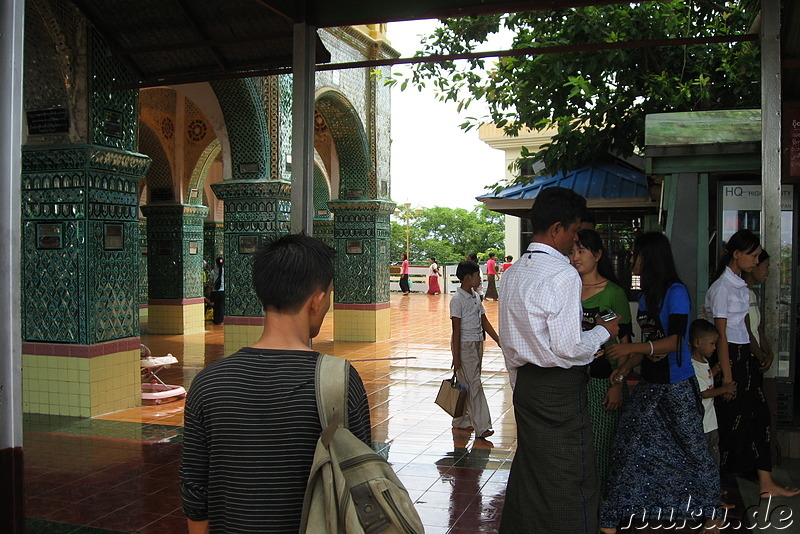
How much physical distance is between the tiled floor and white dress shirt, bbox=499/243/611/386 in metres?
1.68

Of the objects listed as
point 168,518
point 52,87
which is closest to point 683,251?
point 168,518

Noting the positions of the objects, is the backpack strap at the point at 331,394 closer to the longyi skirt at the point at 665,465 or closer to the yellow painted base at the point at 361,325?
the longyi skirt at the point at 665,465

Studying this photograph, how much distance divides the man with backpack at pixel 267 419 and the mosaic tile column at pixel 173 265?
42.2ft

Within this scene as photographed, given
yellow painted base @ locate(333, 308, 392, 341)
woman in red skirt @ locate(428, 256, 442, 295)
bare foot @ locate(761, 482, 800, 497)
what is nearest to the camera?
bare foot @ locate(761, 482, 800, 497)

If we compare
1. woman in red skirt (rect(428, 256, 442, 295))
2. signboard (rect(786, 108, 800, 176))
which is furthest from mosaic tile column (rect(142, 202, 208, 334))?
woman in red skirt (rect(428, 256, 442, 295))

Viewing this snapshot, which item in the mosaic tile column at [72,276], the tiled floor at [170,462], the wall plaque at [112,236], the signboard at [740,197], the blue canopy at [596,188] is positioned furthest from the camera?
the blue canopy at [596,188]

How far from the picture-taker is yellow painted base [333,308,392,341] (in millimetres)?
13922

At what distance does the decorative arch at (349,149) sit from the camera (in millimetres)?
13531

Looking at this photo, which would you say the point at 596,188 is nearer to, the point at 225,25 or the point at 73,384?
the point at 225,25

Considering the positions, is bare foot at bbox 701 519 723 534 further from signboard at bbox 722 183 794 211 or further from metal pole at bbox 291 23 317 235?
metal pole at bbox 291 23 317 235

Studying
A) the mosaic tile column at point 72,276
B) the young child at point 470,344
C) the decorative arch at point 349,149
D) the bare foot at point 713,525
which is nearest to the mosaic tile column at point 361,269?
the decorative arch at point 349,149

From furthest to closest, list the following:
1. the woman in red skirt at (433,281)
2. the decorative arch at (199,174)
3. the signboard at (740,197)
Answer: the woman in red skirt at (433,281) → the decorative arch at (199,174) → the signboard at (740,197)

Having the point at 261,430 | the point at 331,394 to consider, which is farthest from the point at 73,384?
the point at 331,394

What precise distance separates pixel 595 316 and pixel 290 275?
242 centimetres
